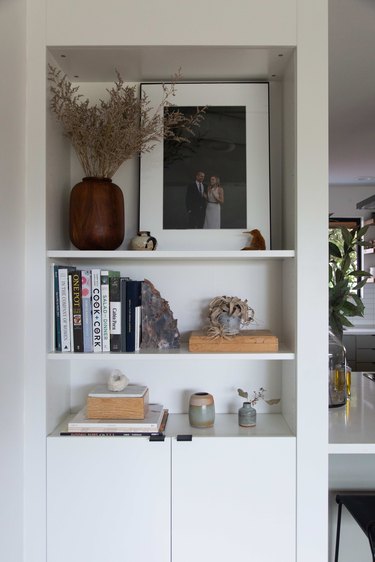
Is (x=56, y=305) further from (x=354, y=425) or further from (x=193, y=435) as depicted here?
(x=354, y=425)

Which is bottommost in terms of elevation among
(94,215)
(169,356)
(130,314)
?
(169,356)

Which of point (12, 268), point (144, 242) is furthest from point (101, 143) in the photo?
point (12, 268)

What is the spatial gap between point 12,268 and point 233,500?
96 cm

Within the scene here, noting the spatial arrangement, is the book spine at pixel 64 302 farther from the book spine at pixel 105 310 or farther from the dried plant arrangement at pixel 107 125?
the dried plant arrangement at pixel 107 125

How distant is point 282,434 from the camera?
1483 mm

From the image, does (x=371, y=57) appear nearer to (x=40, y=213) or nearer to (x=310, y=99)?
(x=310, y=99)

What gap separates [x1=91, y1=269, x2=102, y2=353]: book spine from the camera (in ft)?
4.88

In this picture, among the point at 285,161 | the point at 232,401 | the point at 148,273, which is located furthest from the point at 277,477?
the point at 285,161

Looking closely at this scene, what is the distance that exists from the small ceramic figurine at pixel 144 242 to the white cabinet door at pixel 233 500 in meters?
0.62

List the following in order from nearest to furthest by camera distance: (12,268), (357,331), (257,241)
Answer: (12,268) → (257,241) → (357,331)

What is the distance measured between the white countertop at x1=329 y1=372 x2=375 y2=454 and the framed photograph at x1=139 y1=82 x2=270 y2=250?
71 cm

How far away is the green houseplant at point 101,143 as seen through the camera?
1449 mm

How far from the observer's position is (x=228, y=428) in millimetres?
1552

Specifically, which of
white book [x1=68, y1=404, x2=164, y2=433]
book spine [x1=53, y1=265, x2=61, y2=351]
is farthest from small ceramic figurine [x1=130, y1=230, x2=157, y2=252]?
white book [x1=68, y1=404, x2=164, y2=433]
